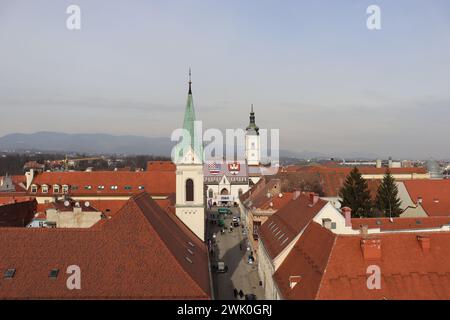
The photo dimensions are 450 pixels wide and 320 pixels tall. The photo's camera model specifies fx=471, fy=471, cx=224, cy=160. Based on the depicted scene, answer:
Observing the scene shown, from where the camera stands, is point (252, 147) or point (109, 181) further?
point (252, 147)

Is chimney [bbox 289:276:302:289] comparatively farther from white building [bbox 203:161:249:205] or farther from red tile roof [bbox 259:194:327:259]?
white building [bbox 203:161:249:205]

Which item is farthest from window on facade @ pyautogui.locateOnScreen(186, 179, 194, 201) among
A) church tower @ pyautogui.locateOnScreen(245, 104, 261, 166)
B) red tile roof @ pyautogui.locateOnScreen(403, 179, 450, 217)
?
church tower @ pyautogui.locateOnScreen(245, 104, 261, 166)

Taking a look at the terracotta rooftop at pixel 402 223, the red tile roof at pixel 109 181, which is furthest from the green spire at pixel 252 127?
the terracotta rooftop at pixel 402 223

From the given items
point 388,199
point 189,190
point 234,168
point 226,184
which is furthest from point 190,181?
point 234,168

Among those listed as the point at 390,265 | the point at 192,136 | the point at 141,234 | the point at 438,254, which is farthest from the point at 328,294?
the point at 192,136

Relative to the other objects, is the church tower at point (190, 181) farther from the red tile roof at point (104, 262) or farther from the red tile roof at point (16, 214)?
the red tile roof at point (16, 214)

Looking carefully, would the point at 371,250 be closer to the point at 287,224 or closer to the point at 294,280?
the point at 294,280

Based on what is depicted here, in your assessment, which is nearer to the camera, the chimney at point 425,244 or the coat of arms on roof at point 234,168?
the chimney at point 425,244
